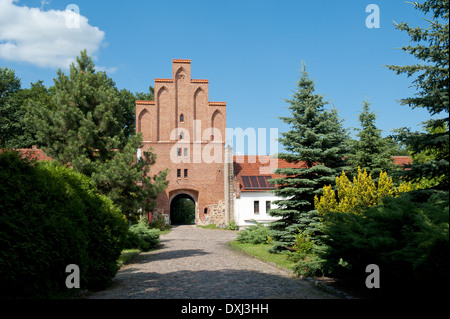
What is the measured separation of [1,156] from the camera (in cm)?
641

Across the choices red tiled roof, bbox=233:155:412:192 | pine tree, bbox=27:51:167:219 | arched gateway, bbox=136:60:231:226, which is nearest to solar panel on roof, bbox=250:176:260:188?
red tiled roof, bbox=233:155:412:192

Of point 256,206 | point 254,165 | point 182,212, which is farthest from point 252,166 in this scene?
point 182,212

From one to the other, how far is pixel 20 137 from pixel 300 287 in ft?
115

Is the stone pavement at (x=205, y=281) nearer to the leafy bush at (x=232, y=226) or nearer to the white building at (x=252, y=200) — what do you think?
the leafy bush at (x=232, y=226)

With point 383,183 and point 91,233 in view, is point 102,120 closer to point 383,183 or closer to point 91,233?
point 91,233

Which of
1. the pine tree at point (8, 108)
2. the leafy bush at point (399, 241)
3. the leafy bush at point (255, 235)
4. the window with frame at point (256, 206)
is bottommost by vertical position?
the leafy bush at point (255, 235)

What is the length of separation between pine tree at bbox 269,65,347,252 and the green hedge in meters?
8.91

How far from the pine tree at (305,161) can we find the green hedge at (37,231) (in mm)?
8915

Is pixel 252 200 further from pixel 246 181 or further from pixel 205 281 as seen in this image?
pixel 205 281

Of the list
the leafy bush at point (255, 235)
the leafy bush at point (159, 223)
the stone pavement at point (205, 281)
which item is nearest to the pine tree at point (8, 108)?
the leafy bush at point (159, 223)

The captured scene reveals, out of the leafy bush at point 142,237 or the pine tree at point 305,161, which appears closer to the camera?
the pine tree at point 305,161

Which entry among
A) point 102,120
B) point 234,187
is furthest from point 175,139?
point 102,120

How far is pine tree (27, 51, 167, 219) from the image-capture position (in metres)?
14.5

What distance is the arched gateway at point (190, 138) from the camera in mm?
35812
